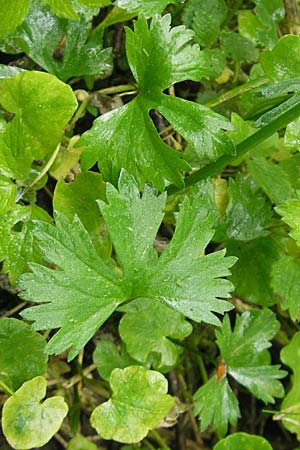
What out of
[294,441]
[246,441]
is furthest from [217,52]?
[294,441]

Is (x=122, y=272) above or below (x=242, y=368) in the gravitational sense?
above

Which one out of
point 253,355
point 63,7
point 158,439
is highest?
point 63,7

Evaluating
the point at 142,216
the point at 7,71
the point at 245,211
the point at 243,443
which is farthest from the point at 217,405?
the point at 7,71

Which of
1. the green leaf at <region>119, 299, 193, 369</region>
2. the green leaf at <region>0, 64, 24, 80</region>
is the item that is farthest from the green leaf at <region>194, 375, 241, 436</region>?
the green leaf at <region>0, 64, 24, 80</region>

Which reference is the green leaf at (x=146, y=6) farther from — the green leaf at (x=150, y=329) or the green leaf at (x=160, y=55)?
the green leaf at (x=150, y=329)

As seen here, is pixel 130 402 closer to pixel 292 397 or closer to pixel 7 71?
pixel 292 397

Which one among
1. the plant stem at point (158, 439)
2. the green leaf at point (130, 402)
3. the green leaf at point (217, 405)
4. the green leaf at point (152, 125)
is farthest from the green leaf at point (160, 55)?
the plant stem at point (158, 439)

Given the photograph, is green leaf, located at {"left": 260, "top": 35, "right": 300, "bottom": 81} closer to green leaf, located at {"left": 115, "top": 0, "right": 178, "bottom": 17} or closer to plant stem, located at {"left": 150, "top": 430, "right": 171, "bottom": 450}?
green leaf, located at {"left": 115, "top": 0, "right": 178, "bottom": 17}
